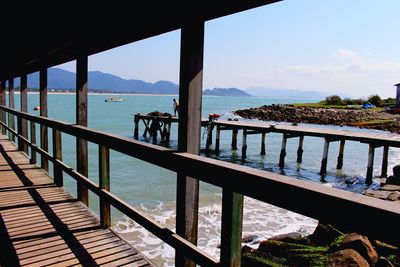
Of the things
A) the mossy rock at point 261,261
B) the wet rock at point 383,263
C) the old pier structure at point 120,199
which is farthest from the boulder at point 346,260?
the old pier structure at point 120,199

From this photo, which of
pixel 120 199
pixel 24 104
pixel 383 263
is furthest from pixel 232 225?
pixel 24 104

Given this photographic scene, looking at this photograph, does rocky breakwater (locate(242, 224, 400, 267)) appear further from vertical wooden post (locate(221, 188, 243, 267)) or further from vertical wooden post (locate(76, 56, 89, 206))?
vertical wooden post (locate(221, 188, 243, 267))

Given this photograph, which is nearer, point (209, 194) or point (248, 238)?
point (248, 238)

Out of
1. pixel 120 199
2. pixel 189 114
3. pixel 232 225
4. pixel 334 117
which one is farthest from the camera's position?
pixel 334 117

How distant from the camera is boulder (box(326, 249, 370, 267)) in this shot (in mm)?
4629

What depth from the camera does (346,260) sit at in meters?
4.70

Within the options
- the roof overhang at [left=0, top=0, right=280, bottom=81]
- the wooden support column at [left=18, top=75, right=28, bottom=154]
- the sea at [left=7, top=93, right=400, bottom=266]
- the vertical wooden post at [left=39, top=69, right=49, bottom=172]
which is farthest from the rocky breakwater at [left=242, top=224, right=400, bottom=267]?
the wooden support column at [left=18, top=75, right=28, bottom=154]

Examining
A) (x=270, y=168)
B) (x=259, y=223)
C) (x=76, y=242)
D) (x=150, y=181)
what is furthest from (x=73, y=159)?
(x=76, y=242)

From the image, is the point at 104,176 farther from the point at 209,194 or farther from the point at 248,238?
the point at 209,194

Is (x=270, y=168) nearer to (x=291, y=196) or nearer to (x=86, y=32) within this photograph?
(x=86, y=32)

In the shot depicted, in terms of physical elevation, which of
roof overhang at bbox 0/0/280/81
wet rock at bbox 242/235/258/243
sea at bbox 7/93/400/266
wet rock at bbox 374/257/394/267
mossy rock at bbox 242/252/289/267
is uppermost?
roof overhang at bbox 0/0/280/81

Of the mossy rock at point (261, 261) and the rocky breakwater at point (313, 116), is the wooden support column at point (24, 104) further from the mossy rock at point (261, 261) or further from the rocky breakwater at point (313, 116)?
the rocky breakwater at point (313, 116)

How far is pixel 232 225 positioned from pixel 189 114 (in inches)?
38.2

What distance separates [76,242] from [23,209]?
1.54 m
